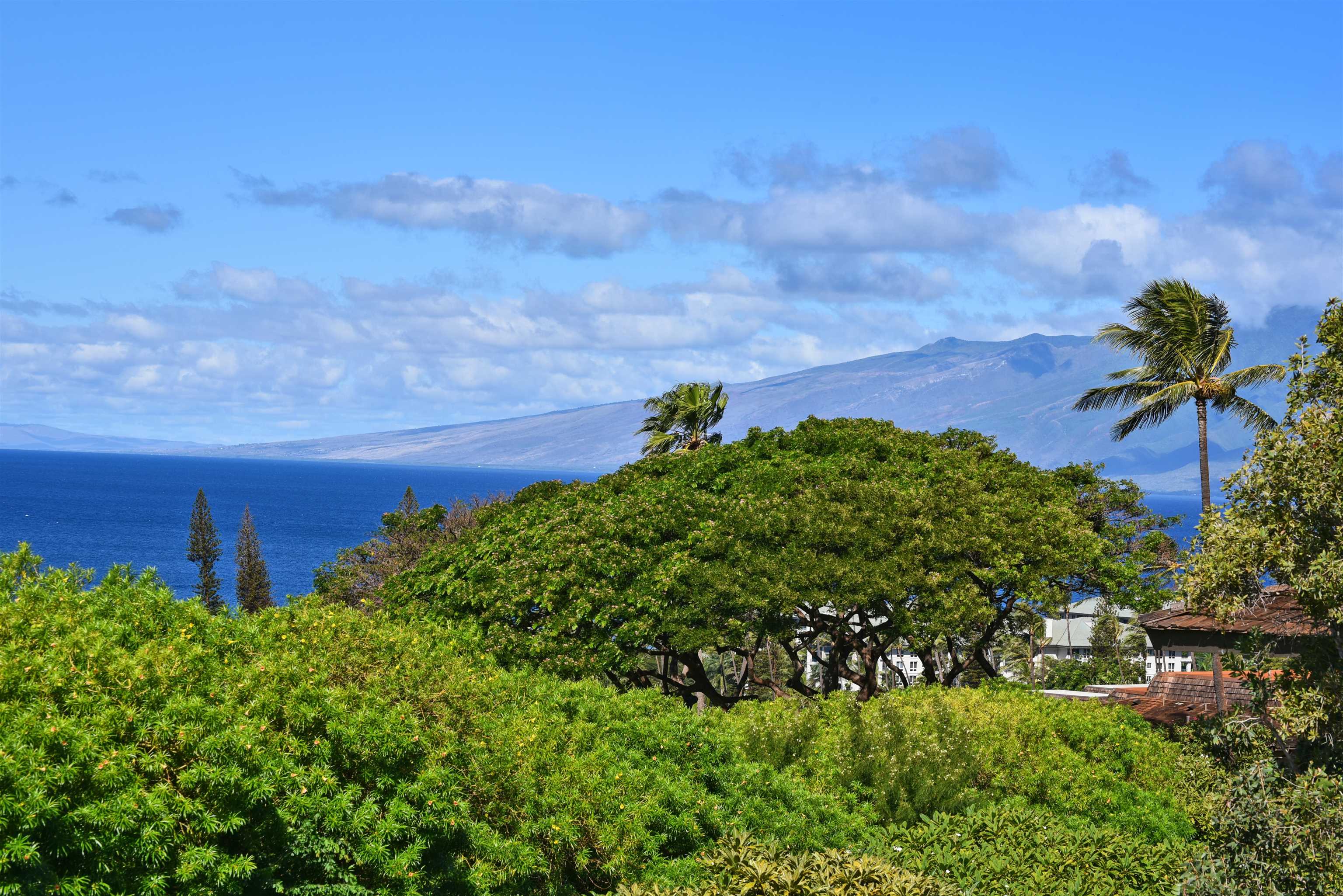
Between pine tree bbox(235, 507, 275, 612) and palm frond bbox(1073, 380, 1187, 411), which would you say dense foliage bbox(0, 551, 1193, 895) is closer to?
palm frond bbox(1073, 380, 1187, 411)

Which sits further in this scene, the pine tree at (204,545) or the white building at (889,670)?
the white building at (889,670)

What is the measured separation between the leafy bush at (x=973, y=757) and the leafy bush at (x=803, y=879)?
5.47 m

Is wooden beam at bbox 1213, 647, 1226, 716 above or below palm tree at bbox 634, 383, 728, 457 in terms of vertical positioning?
below

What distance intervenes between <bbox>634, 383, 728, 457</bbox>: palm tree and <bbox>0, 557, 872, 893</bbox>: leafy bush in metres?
27.1

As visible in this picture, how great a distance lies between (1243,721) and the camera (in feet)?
41.1

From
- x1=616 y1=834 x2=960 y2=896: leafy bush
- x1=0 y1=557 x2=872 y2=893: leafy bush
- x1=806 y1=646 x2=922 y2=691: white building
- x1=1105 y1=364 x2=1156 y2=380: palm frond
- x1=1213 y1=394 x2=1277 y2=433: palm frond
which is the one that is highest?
x1=1105 y1=364 x2=1156 y2=380: palm frond

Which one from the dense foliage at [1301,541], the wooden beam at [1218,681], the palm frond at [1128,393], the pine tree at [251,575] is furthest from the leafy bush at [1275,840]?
the pine tree at [251,575]

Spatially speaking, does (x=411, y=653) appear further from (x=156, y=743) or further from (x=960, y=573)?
(x=960, y=573)

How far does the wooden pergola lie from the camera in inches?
532

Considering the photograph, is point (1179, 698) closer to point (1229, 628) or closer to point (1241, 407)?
point (1241, 407)

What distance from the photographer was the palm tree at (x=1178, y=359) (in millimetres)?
32281

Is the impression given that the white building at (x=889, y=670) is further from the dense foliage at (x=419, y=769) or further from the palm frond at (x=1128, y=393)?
the dense foliage at (x=419, y=769)

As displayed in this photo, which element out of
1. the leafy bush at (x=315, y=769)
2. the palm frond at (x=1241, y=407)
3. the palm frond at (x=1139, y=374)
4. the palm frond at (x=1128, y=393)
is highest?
the palm frond at (x=1139, y=374)

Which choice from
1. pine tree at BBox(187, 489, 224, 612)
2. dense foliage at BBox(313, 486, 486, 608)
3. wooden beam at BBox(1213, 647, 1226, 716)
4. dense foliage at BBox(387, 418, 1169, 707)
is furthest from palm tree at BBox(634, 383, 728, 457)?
pine tree at BBox(187, 489, 224, 612)
